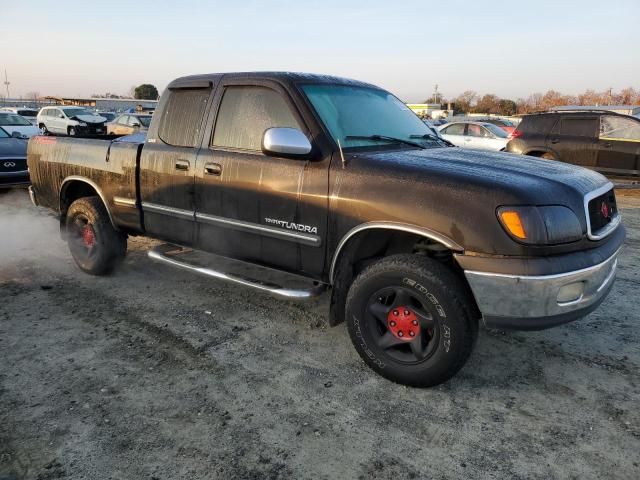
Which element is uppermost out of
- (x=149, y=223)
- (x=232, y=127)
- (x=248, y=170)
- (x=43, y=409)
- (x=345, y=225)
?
(x=232, y=127)

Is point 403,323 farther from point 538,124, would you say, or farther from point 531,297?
point 538,124

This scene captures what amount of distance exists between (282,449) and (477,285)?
4.45 ft

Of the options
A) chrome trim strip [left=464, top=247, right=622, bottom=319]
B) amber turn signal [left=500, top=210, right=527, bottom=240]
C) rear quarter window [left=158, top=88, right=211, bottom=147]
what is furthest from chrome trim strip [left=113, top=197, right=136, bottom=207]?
amber turn signal [left=500, top=210, right=527, bottom=240]

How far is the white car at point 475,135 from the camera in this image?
14315 millimetres

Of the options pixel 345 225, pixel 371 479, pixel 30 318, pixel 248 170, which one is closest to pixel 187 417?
pixel 371 479

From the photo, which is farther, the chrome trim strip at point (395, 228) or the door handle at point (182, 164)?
the door handle at point (182, 164)

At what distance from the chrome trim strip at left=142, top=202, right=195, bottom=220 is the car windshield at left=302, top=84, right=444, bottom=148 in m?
1.39

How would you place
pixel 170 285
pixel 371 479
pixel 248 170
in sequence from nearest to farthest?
1. pixel 371 479
2. pixel 248 170
3. pixel 170 285

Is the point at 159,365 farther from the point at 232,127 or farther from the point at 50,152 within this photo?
the point at 50,152

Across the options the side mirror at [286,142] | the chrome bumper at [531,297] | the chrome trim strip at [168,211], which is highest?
the side mirror at [286,142]

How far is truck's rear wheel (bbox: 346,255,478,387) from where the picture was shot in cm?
286

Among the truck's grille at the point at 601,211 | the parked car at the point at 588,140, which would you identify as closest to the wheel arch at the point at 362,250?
the truck's grille at the point at 601,211

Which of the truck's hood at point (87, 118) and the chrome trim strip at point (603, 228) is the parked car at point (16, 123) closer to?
the truck's hood at point (87, 118)

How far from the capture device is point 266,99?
12.2 ft
